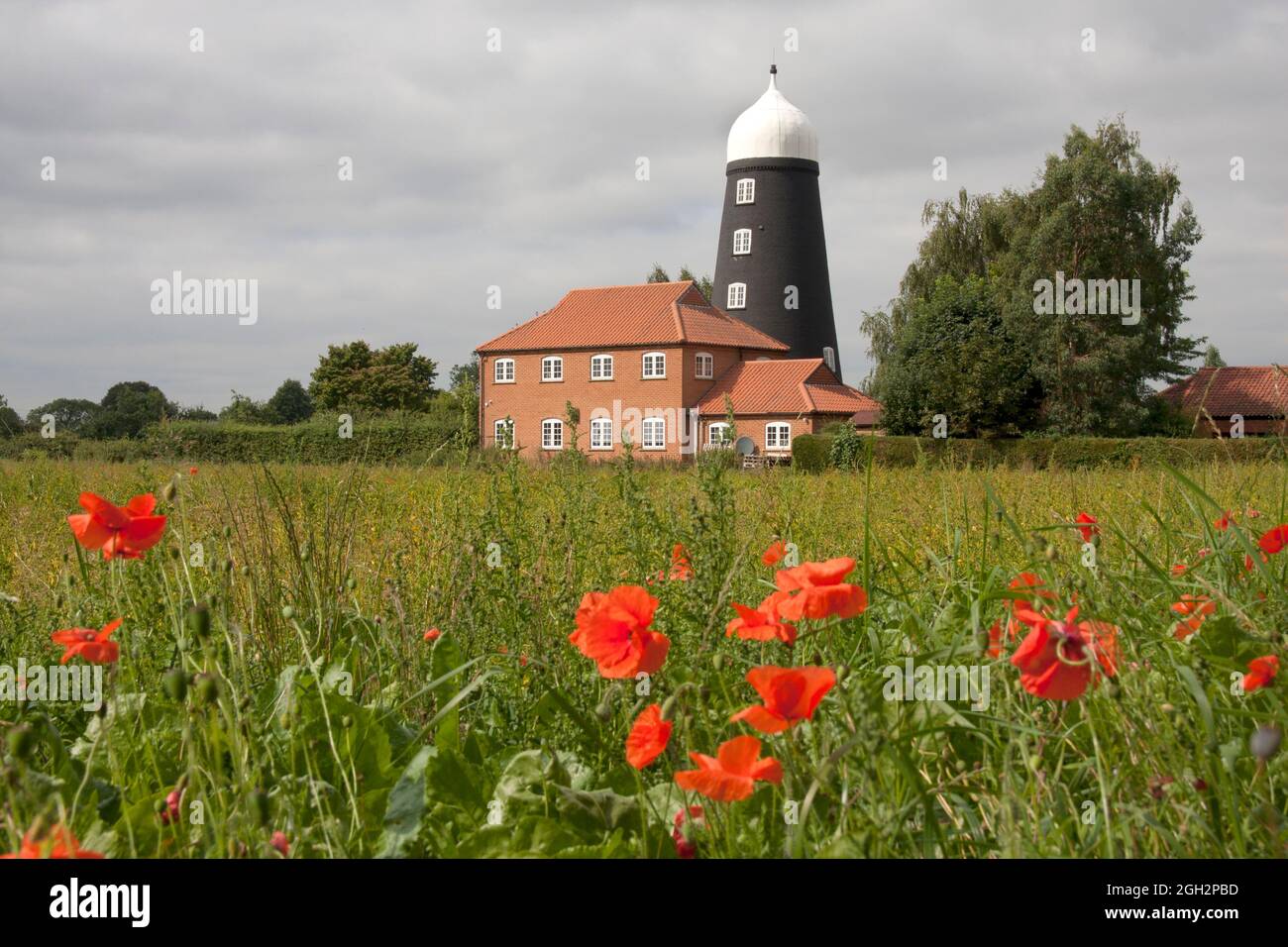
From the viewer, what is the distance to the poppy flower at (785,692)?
1194 mm

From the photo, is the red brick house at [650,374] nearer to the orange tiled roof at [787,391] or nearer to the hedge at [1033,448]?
the orange tiled roof at [787,391]

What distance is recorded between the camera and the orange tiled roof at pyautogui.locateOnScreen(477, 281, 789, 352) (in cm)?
4222

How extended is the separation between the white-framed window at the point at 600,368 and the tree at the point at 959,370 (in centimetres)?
1286

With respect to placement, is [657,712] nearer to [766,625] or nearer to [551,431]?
[766,625]

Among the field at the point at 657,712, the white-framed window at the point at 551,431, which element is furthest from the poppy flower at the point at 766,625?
the white-framed window at the point at 551,431

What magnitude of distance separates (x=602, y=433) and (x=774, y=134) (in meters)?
15.8

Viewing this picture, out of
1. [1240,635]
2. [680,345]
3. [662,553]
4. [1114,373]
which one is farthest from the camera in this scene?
[680,345]

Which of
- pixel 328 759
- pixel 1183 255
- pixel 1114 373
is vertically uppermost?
pixel 1183 255

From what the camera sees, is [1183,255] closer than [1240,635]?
No
